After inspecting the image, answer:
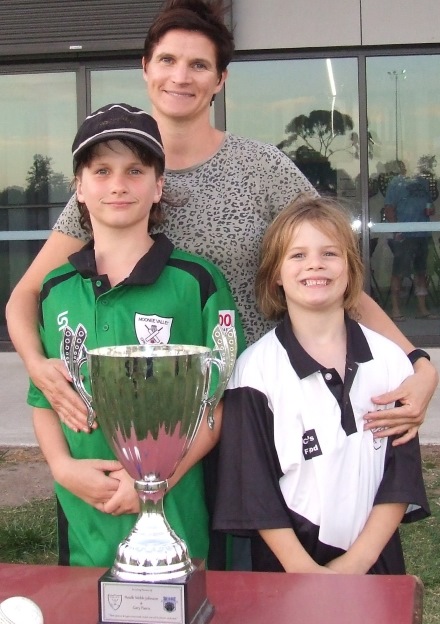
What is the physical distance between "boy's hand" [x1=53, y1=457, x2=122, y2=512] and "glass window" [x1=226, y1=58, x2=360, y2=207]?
20.1 ft

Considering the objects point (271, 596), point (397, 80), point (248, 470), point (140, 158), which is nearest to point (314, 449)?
point (248, 470)

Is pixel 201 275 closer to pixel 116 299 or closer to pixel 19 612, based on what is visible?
pixel 116 299

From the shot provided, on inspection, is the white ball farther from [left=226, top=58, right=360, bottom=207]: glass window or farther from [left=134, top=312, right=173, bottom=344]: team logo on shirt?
[left=226, top=58, right=360, bottom=207]: glass window

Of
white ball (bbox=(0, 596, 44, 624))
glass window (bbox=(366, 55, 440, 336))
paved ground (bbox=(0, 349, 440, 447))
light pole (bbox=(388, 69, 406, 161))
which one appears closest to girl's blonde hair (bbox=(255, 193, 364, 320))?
white ball (bbox=(0, 596, 44, 624))

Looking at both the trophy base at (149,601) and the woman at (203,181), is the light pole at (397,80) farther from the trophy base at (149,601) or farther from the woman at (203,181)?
the trophy base at (149,601)

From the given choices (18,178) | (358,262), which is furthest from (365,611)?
(18,178)

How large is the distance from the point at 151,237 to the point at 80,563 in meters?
0.76

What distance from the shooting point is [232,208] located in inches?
84.3

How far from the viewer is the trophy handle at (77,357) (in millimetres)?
1572

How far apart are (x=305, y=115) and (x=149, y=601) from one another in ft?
22.6

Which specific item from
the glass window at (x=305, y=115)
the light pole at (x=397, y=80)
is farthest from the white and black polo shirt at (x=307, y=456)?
the light pole at (x=397, y=80)

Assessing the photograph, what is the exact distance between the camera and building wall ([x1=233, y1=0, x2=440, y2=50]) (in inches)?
284

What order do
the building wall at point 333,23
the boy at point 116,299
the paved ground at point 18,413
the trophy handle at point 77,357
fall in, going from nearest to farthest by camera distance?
1. the trophy handle at point 77,357
2. the boy at point 116,299
3. the paved ground at point 18,413
4. the building wall at point 333,23

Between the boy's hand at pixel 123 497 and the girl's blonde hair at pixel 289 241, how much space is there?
59 cm
